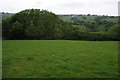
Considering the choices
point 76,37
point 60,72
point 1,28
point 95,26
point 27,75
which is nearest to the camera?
point 27,75

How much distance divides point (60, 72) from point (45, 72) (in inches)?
30.8

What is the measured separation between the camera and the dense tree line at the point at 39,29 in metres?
49.9

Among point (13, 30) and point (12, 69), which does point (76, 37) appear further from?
point (12, 69)

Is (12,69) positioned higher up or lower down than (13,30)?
lower down

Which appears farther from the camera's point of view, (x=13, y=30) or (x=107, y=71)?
(x=13, y=30)

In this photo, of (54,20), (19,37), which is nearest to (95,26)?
(54,20)

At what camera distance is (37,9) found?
5562 centimetres

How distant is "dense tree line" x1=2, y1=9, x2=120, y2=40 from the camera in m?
49.9

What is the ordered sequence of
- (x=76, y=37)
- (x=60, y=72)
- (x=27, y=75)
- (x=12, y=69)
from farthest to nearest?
(x=76, y=37)
(x=12, y=69)
(x=60, y=72)
(x=27, y=75)

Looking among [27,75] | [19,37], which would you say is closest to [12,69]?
[27,75]

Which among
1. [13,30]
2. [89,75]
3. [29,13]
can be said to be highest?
[29,13]

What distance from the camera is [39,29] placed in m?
51.0

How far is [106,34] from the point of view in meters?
51.7

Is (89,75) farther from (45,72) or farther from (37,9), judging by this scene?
(37,9)
